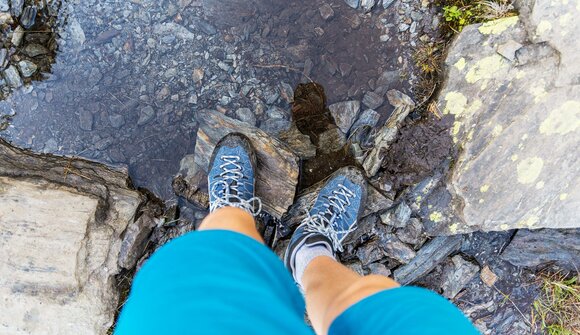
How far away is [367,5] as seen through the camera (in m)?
3.09

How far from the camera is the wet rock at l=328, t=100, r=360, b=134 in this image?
3131 millimetres

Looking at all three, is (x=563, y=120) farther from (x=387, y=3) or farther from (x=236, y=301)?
(x=236, y=301)

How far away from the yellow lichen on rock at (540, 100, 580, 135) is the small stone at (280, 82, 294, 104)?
1776mm

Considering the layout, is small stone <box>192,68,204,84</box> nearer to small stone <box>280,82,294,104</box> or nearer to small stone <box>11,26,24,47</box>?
small stone <box>280,82,294,104</box>

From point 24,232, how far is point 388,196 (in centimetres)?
262

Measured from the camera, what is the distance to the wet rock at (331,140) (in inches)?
124

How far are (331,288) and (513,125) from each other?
1.72m

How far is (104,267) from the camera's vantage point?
9.71ft

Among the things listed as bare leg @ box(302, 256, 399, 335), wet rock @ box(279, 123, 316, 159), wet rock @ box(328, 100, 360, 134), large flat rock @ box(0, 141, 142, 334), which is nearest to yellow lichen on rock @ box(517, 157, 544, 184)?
wet rock @ box(328, 100, 360, 134)

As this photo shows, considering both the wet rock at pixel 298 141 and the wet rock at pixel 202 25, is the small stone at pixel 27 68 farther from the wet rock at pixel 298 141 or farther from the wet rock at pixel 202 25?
the wet rock at pixel 298 141

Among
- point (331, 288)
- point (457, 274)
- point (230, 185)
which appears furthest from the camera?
point (457, 274)

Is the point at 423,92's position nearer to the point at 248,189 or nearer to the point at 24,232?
the point at 248,189

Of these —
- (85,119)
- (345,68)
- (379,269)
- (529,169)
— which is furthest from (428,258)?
(85,119)

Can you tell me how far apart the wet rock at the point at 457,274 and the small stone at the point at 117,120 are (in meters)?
2.80
